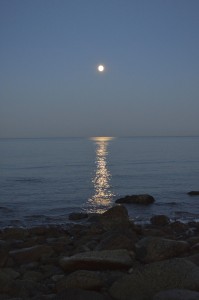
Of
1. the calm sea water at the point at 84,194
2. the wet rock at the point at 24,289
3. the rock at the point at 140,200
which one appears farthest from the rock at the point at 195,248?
the rock at the point at 140,200

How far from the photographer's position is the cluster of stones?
8641mm

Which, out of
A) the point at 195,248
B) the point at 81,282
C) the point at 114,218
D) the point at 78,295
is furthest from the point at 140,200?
the point at 78,295

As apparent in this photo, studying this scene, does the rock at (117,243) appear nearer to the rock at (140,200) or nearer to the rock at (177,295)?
the rock at (177,295)

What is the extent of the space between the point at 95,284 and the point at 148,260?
298 centimetres

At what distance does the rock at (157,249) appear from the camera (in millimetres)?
12062

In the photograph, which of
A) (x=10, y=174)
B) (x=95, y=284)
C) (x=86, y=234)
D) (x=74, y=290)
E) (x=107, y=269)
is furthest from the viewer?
(x=10, y=174)

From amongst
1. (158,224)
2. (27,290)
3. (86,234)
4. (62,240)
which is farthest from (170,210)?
(27,290)

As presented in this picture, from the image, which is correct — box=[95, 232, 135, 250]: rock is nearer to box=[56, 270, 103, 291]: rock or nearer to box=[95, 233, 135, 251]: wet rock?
box=[95, 233, 135, 251]: wet rock

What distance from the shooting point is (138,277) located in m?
8.94

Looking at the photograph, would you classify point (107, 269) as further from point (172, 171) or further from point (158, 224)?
point (172, 171)

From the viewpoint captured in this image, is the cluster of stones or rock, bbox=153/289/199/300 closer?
rock, bbox=153/289/199/300

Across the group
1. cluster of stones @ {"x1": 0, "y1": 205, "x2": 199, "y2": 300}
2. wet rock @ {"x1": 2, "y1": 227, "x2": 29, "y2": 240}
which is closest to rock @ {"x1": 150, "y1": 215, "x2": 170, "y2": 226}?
cluster of stones @ {"x1": 0, "y1": 205, "x2": 199, "y2": 300}

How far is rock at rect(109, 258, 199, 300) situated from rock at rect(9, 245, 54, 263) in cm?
454

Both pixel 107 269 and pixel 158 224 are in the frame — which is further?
pixel 158 224
